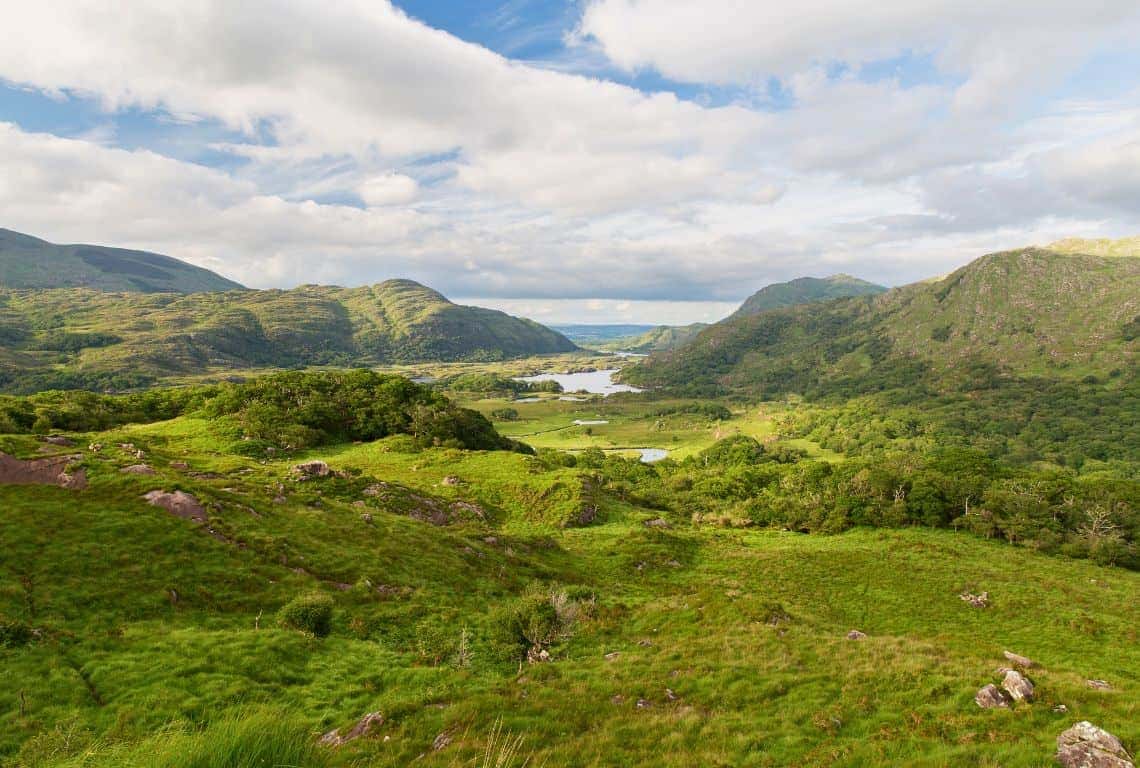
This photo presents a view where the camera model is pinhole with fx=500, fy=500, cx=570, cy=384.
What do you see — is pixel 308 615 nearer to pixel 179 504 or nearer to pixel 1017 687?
pixel 179 504

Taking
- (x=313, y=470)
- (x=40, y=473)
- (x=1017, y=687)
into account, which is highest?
(x=40, y=473)

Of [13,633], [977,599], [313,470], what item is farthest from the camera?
[313,470]

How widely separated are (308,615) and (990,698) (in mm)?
28427

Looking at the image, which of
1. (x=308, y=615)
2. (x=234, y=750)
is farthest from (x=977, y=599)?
(x=234, y=750)

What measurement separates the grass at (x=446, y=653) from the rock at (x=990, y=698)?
0.65 metres

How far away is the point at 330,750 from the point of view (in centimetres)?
1304

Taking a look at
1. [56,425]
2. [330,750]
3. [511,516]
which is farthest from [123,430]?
[330,750]

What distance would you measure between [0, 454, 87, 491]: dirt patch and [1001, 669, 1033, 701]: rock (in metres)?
47.6

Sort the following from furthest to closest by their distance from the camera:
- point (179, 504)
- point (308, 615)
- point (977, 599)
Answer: point (977, 599) → point (179, 504) → point (308, 615)

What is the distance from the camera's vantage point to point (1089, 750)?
42.3 ft

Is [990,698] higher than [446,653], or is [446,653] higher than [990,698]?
[990,698]

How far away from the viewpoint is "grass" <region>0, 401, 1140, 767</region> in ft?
49.1

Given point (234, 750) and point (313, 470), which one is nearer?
point (234, 750)

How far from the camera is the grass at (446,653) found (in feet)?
49.1
